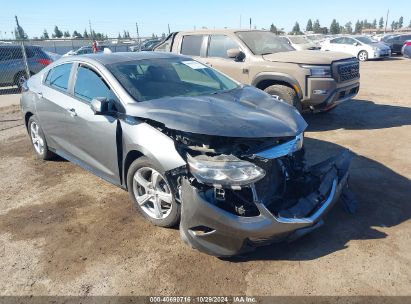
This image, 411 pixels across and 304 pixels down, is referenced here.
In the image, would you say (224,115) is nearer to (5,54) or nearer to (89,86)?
(89,86)

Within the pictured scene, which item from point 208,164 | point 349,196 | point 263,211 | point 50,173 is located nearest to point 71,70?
point 50,173

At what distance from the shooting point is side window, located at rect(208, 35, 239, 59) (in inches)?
293

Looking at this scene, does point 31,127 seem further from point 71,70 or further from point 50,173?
point 71,70

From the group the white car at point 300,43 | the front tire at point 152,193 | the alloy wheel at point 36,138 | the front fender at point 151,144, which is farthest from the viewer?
the white car at point 300,43

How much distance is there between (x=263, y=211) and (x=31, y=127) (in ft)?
14.2

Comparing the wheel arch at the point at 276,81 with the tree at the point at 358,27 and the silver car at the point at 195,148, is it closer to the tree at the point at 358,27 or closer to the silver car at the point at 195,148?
the silver car at the point at 195,148

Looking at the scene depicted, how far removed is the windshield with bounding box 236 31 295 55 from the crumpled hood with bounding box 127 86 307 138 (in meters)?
3.73

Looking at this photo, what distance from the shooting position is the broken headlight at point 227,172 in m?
2.79

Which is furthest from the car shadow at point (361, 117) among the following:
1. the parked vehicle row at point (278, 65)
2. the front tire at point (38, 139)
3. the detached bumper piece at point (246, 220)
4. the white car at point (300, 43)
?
the white car at point (300, 43)

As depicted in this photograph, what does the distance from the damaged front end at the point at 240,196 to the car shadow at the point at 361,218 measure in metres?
0.27

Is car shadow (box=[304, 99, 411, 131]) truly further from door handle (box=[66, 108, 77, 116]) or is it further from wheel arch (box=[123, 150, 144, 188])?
door handle (box=[66, 108, 77, 116])

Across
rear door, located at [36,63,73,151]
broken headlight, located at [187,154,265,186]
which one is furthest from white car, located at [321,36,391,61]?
broken headlight, located at [187,154,265,186]

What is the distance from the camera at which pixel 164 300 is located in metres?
2.70

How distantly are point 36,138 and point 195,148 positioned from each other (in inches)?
141
